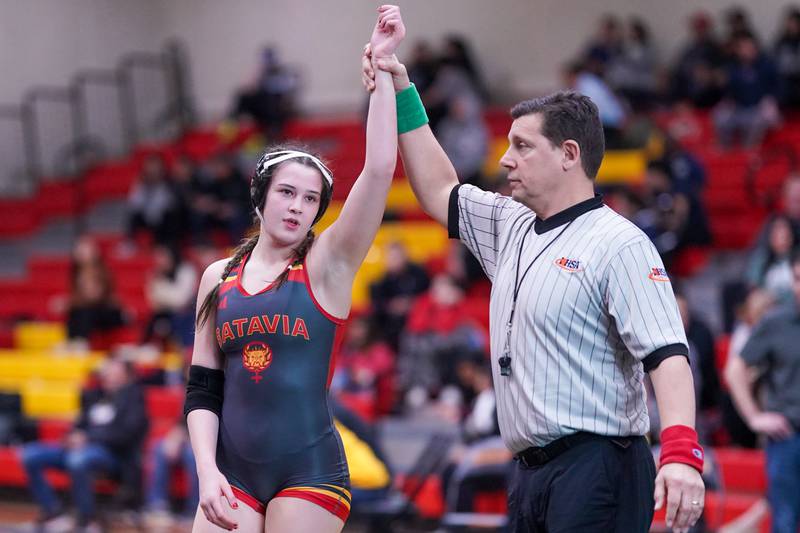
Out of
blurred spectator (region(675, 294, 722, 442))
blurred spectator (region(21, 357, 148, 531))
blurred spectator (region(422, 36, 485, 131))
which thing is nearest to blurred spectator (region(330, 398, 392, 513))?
blurred spectator (region(675, 294, 722, 442))

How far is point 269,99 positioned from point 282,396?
39.6ft

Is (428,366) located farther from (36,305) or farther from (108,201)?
(108,201)

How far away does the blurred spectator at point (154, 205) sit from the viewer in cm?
1345

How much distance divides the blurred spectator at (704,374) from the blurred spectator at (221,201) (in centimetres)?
663

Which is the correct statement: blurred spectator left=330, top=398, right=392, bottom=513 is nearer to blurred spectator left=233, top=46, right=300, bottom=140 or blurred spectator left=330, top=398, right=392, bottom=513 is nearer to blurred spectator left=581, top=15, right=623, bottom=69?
blurred spectator left=581, top=15, right=623, bottom=69

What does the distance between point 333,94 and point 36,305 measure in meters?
5.21

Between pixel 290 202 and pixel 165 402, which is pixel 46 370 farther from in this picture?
pixel 290 202

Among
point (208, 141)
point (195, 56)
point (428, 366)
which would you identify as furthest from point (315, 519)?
point (195, 56)

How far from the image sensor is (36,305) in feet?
43.9

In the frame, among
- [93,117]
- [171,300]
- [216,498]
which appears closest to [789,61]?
[171,300]

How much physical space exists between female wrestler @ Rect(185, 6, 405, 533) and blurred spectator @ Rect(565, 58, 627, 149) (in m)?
7.99

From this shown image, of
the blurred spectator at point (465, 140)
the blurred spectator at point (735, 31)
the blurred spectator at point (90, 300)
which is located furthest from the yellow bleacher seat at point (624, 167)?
the blurred spectator at point (90, 300)

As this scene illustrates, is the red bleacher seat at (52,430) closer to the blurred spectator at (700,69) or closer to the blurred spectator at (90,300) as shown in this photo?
the blurred spectator at (90,300)

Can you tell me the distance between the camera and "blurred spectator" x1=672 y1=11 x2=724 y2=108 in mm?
12297
